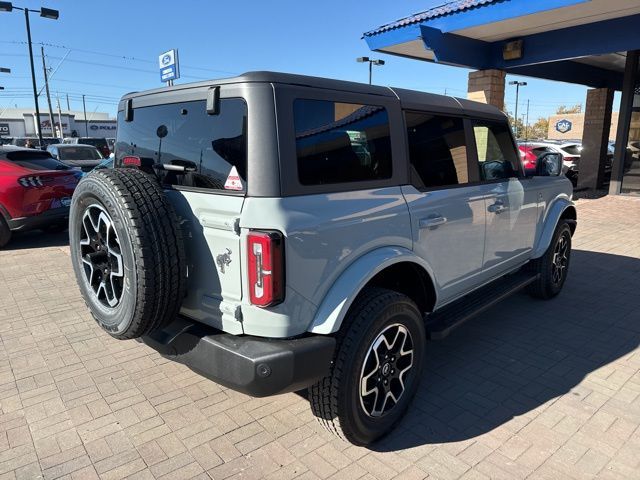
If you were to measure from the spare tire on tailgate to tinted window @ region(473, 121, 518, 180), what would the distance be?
2423 mm

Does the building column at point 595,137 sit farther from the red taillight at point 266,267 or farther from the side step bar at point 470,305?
the red taillight at point 266,267

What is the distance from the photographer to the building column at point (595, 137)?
14516 mm

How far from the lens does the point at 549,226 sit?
462 cm

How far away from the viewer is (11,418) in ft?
9.68

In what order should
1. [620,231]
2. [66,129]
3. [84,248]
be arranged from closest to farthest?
1. [84,248]
2. [620,231]
3. [66,129]

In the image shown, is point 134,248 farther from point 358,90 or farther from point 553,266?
point 553,266

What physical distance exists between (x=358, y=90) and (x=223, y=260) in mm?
1227

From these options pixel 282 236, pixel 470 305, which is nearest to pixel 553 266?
pixel 470 305

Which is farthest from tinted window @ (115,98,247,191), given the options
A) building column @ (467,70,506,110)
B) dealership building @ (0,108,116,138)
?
dealership building @ (0,108,116,138)

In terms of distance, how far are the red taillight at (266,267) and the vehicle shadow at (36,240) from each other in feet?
22.9

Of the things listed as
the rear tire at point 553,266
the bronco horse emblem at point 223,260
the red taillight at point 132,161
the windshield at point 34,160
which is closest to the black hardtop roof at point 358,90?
the red taillight at point 132,161

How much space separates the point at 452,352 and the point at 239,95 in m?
2.71

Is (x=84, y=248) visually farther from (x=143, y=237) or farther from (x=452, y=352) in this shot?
(x=452, y=352)

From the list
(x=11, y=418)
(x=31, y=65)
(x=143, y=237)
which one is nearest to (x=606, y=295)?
(x=143, y=237)
